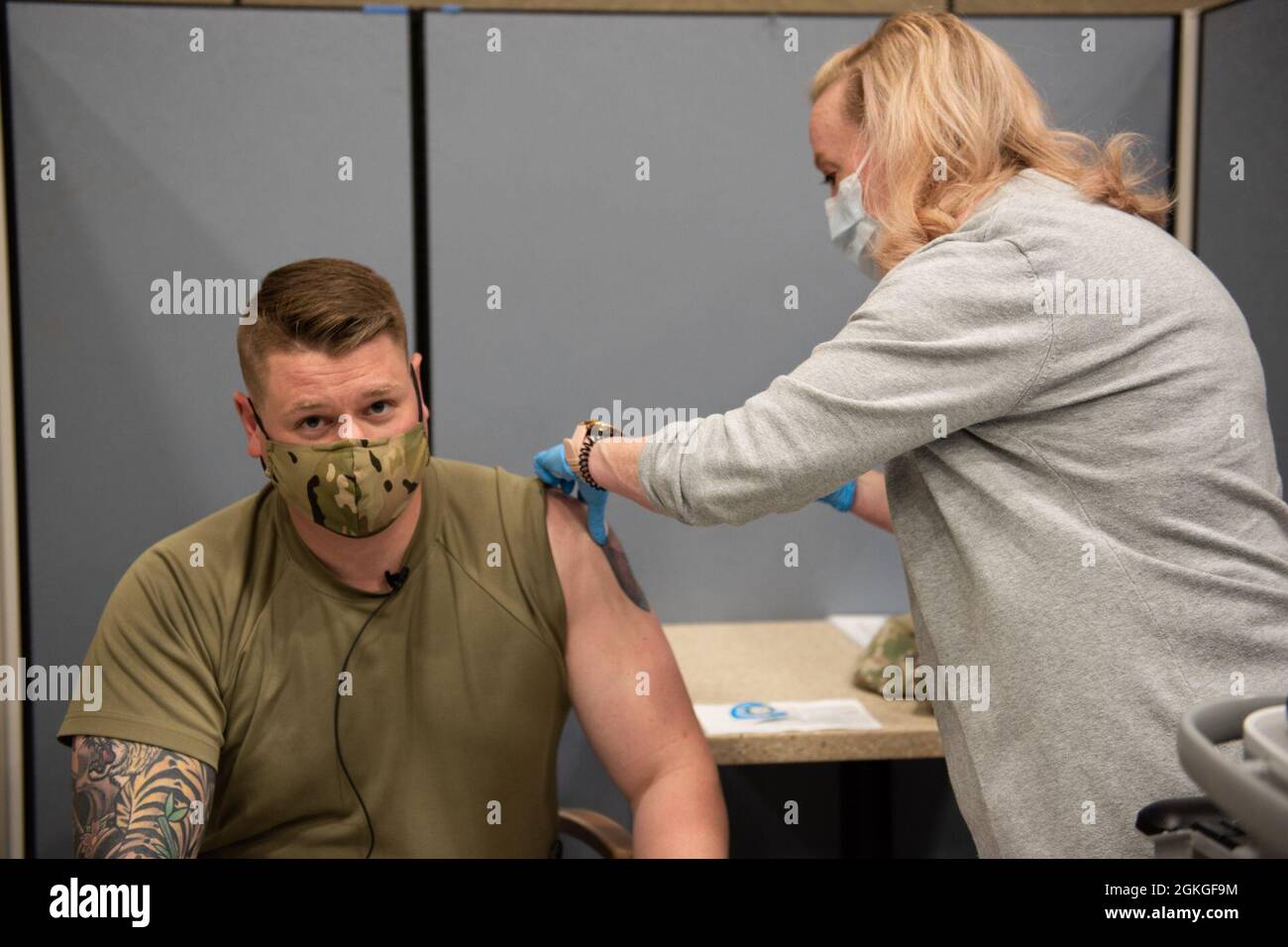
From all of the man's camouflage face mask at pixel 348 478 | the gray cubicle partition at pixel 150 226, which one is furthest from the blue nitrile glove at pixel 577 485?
the gray cubicle partition at pixel 150 226

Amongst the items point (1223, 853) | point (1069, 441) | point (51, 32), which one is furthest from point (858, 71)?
point (51, 32)

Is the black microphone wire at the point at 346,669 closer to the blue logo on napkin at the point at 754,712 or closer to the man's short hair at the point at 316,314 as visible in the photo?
the man's short hair at the point at 316,314

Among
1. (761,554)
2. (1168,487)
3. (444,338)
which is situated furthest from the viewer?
(761,554)

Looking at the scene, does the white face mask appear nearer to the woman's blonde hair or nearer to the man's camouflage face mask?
the woman's blonde hair

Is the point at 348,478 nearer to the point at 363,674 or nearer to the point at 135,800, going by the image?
the point at 363,674

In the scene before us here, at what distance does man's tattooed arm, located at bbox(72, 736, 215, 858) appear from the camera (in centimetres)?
129

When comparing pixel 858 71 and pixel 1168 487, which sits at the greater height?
pixel 858 71

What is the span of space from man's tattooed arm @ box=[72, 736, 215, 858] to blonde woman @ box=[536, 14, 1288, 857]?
0.65m

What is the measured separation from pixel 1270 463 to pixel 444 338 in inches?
55.9

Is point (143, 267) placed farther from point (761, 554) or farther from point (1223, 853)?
point (1223, 853)

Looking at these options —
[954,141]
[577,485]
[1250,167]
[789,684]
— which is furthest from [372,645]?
[1250,167]

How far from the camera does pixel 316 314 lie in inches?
57.3

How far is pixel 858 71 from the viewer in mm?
1392

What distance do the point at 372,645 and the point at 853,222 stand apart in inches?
31.8
